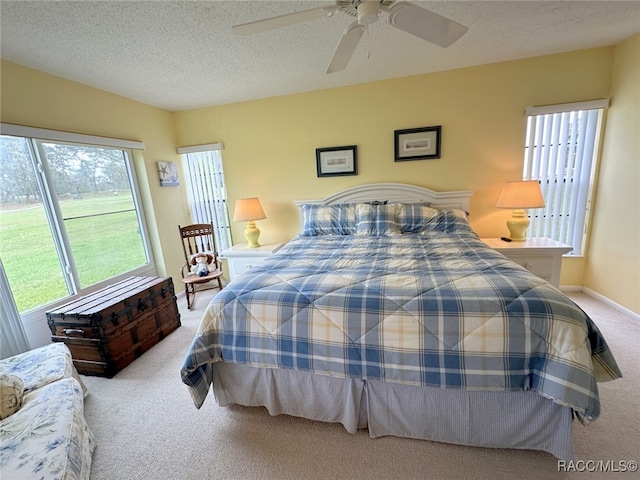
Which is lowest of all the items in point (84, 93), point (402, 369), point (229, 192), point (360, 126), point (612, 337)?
point (612, 337)

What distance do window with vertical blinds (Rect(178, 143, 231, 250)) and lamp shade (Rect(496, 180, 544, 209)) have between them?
10.9 feet

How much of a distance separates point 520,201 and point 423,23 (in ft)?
6.52

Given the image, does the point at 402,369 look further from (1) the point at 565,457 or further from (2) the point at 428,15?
(2) the point at 428,15

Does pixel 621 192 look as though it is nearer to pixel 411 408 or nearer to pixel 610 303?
pixel 610 303

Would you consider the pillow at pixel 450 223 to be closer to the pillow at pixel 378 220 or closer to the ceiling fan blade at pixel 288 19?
the pillow at pixel 378 220

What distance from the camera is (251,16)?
70.2 inches

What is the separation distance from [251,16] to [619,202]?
3501mm

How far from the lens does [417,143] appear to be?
3.09 meters

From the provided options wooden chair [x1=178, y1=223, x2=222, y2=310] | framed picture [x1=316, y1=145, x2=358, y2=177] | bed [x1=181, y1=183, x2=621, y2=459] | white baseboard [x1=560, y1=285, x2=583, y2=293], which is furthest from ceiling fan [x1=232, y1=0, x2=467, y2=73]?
white baseboard [x1=560, y1=285, x2=583, y2=293]

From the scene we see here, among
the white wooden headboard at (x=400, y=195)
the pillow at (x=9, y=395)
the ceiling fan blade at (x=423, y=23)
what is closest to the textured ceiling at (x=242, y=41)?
the ceiling fan blade at (x=423, y=23)

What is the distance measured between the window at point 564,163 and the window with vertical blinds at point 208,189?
144 inches

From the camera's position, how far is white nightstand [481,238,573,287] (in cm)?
254

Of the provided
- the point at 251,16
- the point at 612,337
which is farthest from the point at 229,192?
the point at 612,337

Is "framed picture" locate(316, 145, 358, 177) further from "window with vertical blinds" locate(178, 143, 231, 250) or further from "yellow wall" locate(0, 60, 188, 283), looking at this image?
"yellow wall" locate(0, 60, 188, 283)
